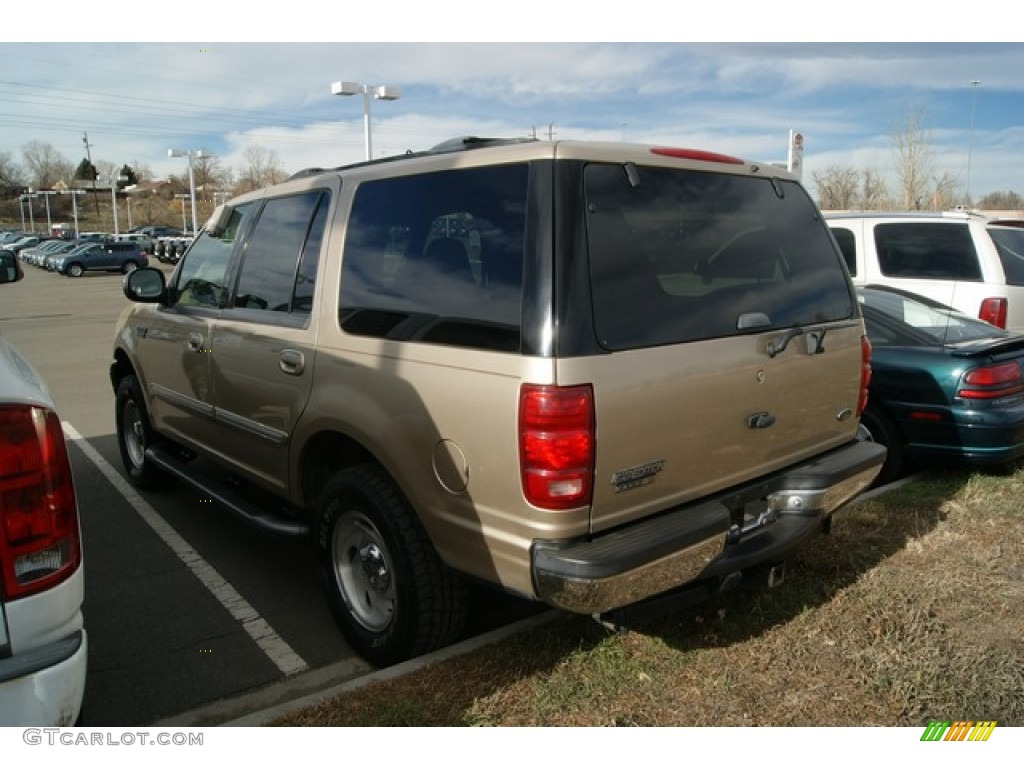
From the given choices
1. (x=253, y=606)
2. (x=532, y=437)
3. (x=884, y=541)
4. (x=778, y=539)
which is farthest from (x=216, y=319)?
(x=884, y=541)

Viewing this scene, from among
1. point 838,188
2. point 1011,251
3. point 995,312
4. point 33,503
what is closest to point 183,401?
point 33,503

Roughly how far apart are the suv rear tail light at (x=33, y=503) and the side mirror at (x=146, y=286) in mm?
2997

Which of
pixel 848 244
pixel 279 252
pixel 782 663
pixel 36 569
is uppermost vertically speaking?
pixel 279 252

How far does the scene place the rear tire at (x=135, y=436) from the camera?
17.5 feet

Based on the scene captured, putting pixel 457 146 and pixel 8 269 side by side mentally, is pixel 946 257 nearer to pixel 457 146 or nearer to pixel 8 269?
pixel 457 146

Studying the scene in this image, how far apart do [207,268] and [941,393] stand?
4.59 meters

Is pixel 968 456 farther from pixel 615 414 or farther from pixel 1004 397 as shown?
pixel 615 414

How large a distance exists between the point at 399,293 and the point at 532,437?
0.94 metres

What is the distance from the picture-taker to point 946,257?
751 cm

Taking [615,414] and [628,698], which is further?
[628,698]

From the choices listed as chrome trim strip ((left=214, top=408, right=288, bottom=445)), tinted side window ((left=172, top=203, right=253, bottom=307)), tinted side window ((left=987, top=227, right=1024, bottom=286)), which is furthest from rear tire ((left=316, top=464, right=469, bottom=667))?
tinted side window ((left=987, top=227, right=1024, bottom=286))

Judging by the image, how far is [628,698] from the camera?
2828mm

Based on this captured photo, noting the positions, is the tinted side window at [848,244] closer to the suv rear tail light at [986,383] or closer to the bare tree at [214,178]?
the suv rear tail light at [986,383]

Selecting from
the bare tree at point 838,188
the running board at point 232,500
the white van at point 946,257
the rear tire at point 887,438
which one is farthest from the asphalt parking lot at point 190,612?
the bare tree at point 838,188
